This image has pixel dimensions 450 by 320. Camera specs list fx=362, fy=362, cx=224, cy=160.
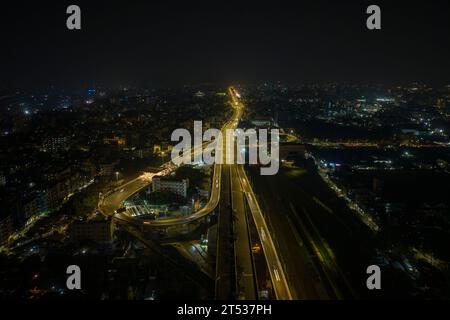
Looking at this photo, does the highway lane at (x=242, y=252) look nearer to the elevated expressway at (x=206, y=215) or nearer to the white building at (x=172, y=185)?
the elevated expressway at (x=206, y=215)

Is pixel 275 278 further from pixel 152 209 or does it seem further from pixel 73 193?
pixel 73 193

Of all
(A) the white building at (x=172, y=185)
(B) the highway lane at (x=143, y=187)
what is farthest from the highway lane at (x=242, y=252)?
(A) the white building at (x=172, y=185)

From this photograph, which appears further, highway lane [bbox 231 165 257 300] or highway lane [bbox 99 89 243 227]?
Result: highway lane [bbox 99 89 243 227]

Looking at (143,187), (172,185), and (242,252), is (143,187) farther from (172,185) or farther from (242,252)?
(242,252)

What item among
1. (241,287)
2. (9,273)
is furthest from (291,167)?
(9,273)

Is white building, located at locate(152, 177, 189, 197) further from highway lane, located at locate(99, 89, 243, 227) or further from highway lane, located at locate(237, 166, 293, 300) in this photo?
highway lane, located at locate(237, 166, 293, 300)

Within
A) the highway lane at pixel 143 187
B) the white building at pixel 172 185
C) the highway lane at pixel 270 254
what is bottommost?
the highway lane at pixel 270 254

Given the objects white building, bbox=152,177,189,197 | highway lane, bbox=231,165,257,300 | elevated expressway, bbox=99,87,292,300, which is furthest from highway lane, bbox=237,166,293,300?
white building, bbox=152,177,189,197

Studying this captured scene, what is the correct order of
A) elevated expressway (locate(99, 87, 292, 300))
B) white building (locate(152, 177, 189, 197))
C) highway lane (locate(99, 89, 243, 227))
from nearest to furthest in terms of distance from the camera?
elevated expressway (locate(99, 87, 292, 300)) < highway lane (locate(99, 89, 243, 227)) < white building (locate(152, 177, 189, 197))

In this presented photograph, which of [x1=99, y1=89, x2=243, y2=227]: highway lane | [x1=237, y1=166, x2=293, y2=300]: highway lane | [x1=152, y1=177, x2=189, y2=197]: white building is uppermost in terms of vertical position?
[x1=152, y1=177, x2=189, y2=197]: white building

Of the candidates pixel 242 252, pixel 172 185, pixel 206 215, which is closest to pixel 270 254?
pixel 242 252
